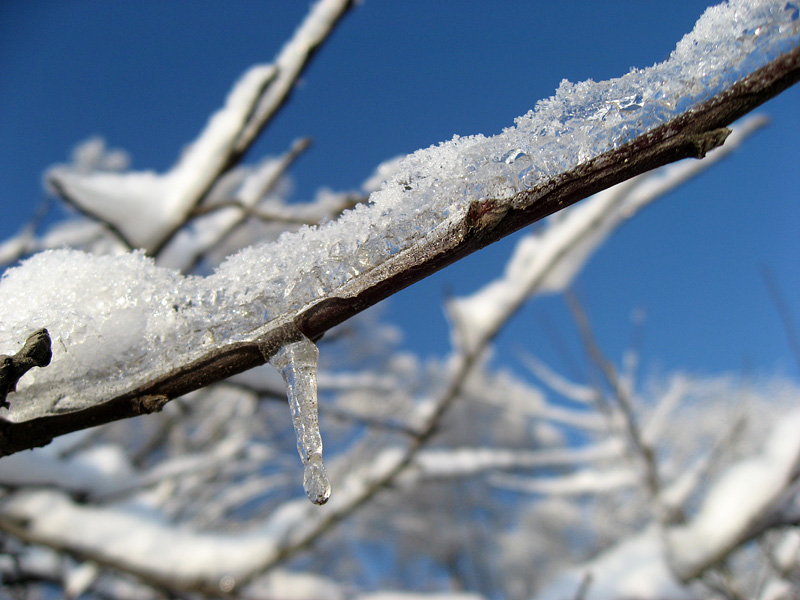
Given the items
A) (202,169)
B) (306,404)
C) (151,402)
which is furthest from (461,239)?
(202,169)

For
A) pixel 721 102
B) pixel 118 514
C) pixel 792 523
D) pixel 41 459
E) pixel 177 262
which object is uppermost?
pixel 177 262

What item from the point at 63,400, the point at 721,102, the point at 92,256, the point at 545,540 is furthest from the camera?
the point at 545,540

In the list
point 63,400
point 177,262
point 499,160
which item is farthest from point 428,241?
point 177,262

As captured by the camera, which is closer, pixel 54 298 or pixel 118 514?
pixel 54 298

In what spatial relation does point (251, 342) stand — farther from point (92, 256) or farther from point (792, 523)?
point (792, 523)

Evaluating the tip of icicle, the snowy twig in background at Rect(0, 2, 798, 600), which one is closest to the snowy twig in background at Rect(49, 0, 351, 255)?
the snowy twig in background at Rect(0, 2, 798, 600)

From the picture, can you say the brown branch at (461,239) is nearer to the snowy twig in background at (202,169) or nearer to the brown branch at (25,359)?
the brown branch at (25,359)

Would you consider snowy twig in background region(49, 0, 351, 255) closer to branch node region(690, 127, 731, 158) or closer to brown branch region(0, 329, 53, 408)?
brown branch region(0, 329, 53, 408)

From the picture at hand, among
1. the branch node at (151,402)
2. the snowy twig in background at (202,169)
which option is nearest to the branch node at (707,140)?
the branch node at (151,402)
